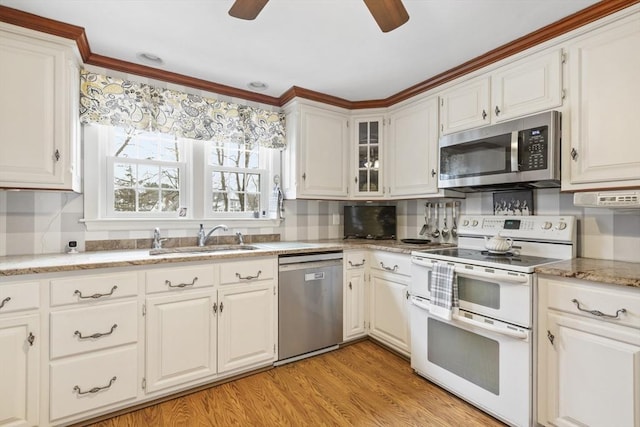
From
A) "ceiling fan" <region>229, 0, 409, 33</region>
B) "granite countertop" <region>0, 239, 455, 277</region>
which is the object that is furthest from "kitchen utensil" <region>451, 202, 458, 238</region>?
"ceiling fan" <region>229, 0, 409, 33</region>

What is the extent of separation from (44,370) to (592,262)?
316cm

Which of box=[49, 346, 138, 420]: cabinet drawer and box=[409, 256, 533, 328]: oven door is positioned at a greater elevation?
box=[409, 256, 533, 328]: oven door

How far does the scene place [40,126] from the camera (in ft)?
6.02

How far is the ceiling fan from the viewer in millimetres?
1328

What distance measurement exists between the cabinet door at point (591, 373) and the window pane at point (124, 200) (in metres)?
2.97

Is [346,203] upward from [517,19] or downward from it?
downward

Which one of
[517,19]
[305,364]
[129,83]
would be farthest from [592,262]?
[129,83]

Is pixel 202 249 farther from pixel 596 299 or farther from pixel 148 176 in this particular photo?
pixel 596 299

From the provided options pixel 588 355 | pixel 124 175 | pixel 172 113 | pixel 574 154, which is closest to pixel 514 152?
pixel 574 154

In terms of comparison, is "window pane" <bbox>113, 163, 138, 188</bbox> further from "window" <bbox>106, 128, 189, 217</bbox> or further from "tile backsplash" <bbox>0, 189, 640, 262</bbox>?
"tile backsplash" <bbox>0, 189, 640, 262</bbox>

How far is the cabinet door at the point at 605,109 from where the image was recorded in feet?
5.30

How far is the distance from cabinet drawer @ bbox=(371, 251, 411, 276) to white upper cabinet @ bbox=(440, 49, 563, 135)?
3.68 feet

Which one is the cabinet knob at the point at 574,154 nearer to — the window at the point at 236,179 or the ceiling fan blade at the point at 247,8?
the ceiling fan blade at the point at 247,8

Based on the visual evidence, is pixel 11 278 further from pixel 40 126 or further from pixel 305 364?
pixel 305 364
